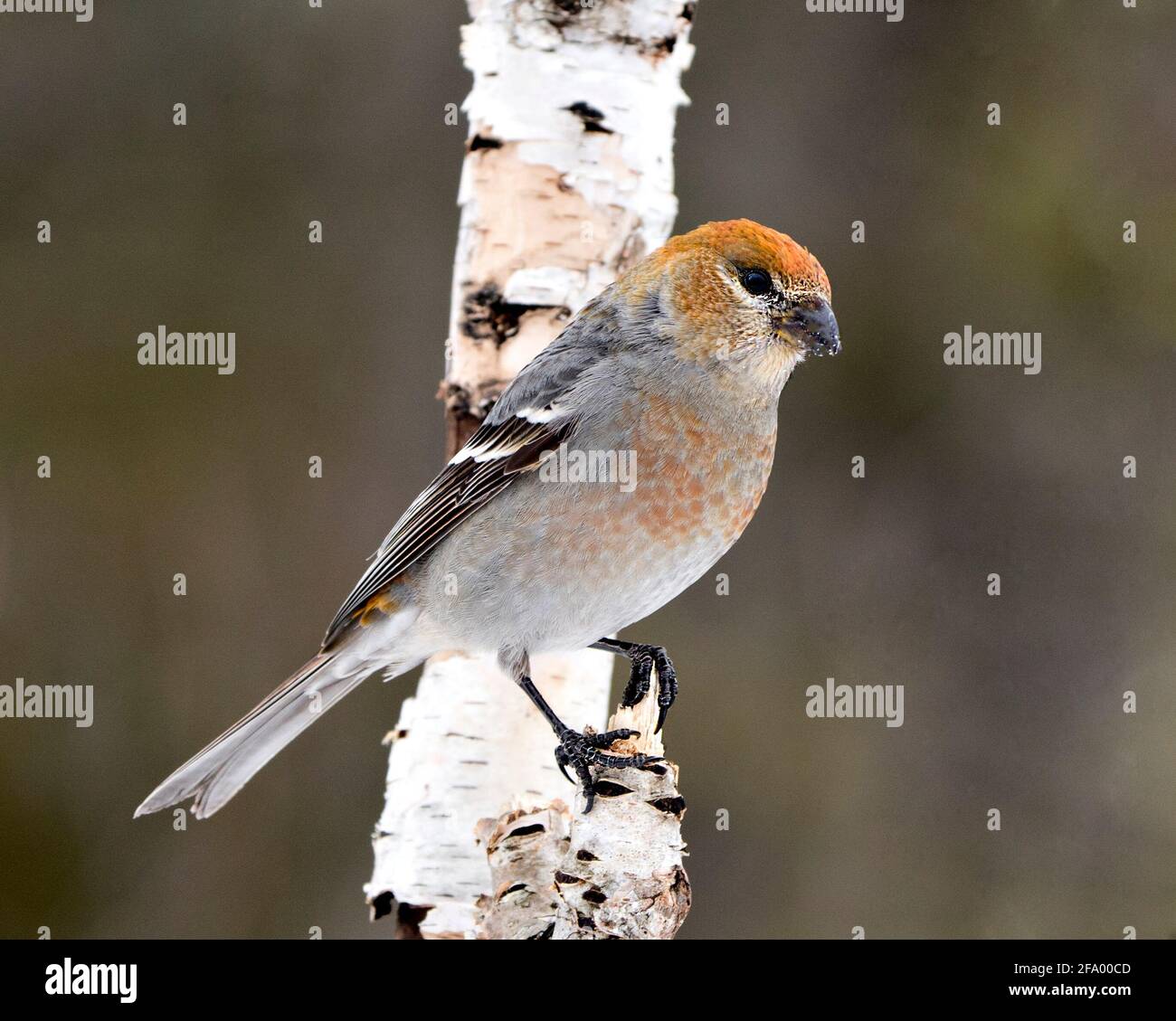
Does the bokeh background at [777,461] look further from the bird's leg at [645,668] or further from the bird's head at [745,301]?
the bird's head at [745,301]

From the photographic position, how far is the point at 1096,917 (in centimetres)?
530

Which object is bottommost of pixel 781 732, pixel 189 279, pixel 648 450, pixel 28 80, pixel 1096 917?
pixel 1096 917

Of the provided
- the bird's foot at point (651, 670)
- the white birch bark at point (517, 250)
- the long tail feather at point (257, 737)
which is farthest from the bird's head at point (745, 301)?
the long tail feather at point (257, 737)

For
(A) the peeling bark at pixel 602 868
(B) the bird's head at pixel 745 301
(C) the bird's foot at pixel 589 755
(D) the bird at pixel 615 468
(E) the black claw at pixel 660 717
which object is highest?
(B) the bird's head at pixel 745 301

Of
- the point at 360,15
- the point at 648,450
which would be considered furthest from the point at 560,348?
the point at 360,15

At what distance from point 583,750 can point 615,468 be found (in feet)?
2.53

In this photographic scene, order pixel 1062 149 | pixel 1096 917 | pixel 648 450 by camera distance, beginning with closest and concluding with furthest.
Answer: pixel 648 450 < pixel 1096 917 < pixel 1062 149

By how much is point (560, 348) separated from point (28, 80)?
150 inches

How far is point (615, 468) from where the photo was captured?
11.9ft

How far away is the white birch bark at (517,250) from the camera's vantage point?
3865mm

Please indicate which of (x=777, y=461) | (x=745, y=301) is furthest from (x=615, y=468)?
(x=777, y=461)

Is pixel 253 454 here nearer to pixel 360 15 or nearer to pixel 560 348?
pixel 360 15

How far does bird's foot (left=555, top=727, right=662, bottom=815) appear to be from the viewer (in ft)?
10.5

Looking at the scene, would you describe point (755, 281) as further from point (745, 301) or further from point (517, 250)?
point (517, 250)
